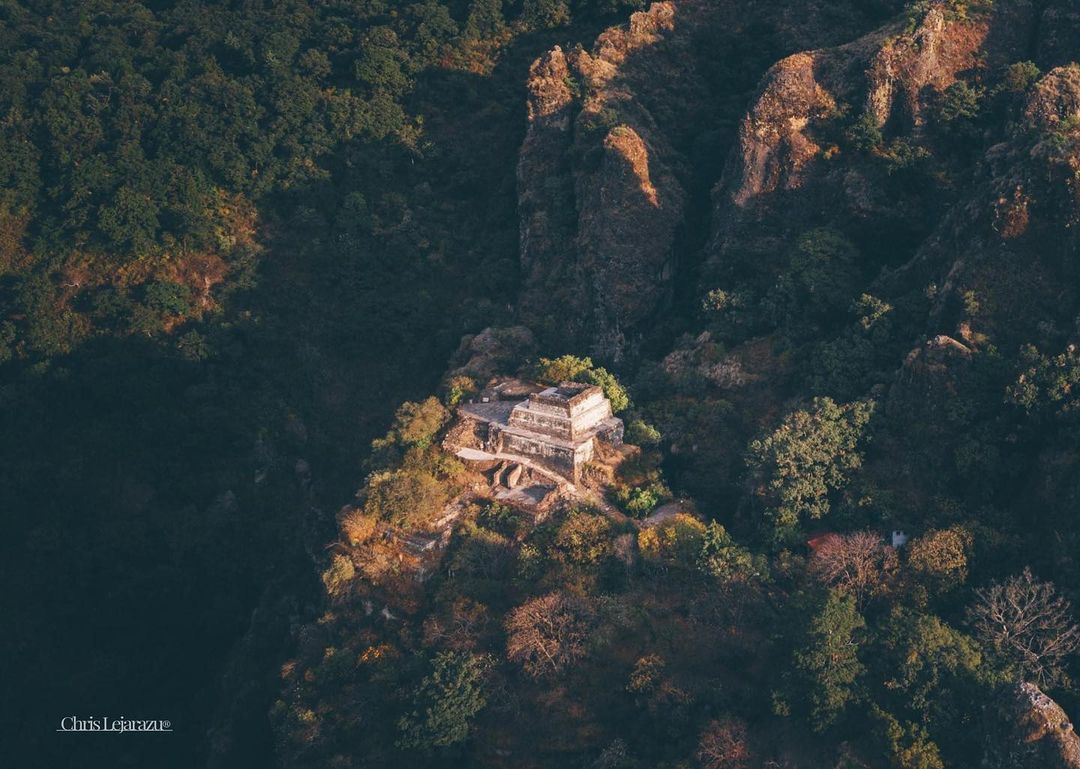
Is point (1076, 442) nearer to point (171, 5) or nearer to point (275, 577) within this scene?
point (275, 577)

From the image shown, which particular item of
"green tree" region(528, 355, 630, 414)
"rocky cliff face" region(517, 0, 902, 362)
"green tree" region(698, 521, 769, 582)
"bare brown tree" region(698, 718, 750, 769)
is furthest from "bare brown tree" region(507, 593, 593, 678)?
"rocky cliff face" region(517, 0, 902, 362)

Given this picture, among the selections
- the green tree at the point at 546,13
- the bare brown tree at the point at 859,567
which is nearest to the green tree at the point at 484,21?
the green tree at the point at 546,13

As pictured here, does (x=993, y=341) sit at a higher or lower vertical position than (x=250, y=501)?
higher

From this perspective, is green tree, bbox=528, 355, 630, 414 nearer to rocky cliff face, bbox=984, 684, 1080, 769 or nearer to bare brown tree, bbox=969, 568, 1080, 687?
bare brown tree, bbox=969, 568, 1080, 687

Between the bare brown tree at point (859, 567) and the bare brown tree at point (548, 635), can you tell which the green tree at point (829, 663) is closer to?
the bare brown tree at point (859, 567)

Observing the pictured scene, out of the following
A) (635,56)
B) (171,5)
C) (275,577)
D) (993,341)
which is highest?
(171,5)

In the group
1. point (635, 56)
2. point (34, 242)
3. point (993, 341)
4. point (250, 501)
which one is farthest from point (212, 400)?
point (993, 341)
